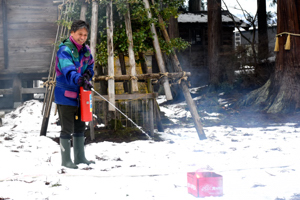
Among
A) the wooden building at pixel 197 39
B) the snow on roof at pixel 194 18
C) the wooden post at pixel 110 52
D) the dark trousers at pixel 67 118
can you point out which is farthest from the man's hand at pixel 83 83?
the snow on roof at pixel 194 18

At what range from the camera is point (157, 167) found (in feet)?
15.4

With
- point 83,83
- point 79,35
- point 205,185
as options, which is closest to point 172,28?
point 79,35

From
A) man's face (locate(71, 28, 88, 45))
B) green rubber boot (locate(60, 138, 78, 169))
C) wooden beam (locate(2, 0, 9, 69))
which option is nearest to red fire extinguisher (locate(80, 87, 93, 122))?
green rubber boot (locate(60, 138, 78, 169))

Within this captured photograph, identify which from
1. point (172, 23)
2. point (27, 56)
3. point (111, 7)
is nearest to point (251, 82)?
point (172, 23)

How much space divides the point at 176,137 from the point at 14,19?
831cm

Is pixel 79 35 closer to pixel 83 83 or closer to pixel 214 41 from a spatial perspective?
pixel 83 83

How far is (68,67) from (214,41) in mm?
13261

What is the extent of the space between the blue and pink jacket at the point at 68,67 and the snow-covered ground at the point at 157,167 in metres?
0.90

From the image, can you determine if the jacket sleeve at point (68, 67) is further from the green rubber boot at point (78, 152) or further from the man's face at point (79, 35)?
the green rubber boot at point (78, 152)

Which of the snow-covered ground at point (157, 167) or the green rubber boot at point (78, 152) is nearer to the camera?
the snow-covered ground at point (157, 167)

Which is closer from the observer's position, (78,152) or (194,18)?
(78,152)

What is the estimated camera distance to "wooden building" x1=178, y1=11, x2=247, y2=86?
22125 mm

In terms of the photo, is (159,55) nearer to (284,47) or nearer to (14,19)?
(284,47)

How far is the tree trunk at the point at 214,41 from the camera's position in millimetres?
16562
